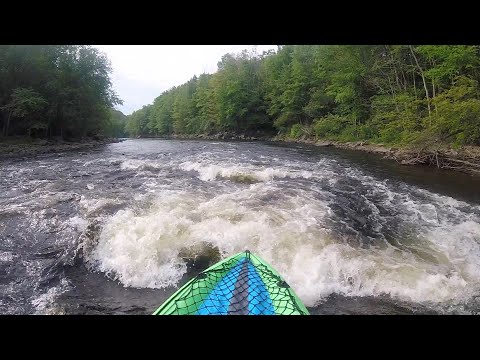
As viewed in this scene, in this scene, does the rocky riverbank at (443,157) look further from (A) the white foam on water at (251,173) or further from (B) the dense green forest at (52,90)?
(B) the dense green forest at (52,90)

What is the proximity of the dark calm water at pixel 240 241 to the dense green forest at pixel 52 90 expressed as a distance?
1599 cm

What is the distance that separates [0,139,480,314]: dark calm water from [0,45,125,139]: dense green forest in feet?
52.5

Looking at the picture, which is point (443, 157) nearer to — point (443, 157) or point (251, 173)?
point (443, 157)

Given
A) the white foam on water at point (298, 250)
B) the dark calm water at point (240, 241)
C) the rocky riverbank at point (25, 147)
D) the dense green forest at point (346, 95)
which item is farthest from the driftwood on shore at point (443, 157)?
the rocky riverbank at point (25, 147)

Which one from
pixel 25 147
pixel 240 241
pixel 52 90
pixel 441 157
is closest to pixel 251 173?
pixel 240 241

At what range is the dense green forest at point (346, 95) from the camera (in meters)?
12.8

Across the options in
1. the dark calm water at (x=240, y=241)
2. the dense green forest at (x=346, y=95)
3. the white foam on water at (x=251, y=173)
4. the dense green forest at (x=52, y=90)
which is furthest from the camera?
the dense green forest at (x=52, y=90)

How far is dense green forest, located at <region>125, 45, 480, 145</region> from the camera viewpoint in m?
12.8

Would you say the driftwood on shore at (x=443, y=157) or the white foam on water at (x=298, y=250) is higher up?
the driftwood on shore at (x=443, y=157)
